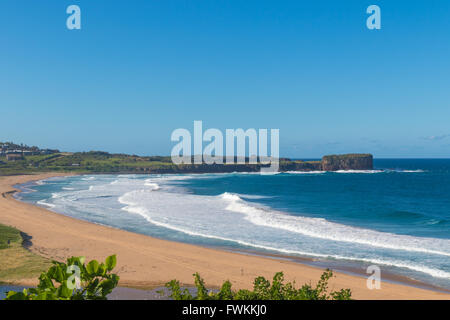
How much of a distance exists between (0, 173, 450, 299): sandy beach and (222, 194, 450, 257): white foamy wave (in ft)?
23.7

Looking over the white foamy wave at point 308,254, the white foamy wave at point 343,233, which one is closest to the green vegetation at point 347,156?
the white foamy wave at point 343,233

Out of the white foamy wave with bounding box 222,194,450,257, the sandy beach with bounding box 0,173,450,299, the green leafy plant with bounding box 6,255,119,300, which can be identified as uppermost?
the green leafy plant with bounding box 6,255,119,300

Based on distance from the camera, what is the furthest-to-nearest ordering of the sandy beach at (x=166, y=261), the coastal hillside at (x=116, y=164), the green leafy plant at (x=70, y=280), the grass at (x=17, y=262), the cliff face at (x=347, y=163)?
the cliff face at (x=347, y=163)
the coastal hillside at (x=116, y=164)
the sandy beach at (x=166, y=261)
the grass at (x=17, y=262)
the green leafy plant at (x=70, y=280)

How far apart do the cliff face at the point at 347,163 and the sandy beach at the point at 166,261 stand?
129 m

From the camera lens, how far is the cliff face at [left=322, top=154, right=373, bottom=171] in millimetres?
146250

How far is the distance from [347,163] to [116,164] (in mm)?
88296

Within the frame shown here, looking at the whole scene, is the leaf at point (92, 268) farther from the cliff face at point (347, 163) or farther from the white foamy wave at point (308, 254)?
the cliff face at point (347, 163)

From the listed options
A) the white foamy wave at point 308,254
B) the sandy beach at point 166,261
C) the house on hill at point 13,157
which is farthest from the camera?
the house on hill at point 13,157

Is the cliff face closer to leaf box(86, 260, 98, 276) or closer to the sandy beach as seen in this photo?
the sandy beach

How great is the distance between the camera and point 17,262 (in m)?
16.8

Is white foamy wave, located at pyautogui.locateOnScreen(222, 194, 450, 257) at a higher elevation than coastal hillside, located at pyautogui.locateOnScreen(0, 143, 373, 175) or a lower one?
lower

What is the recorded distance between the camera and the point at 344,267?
58.2ft

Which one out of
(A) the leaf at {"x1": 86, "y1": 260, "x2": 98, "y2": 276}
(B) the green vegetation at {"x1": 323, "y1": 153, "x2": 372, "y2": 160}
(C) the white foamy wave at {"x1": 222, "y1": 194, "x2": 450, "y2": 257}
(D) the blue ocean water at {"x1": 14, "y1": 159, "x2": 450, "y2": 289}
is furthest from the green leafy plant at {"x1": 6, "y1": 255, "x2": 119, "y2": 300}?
(B) the green vegetation at {"x1": 323, "y1": 153, "x2": 372, "y2": 160}

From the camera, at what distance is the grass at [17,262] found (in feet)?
48.9
